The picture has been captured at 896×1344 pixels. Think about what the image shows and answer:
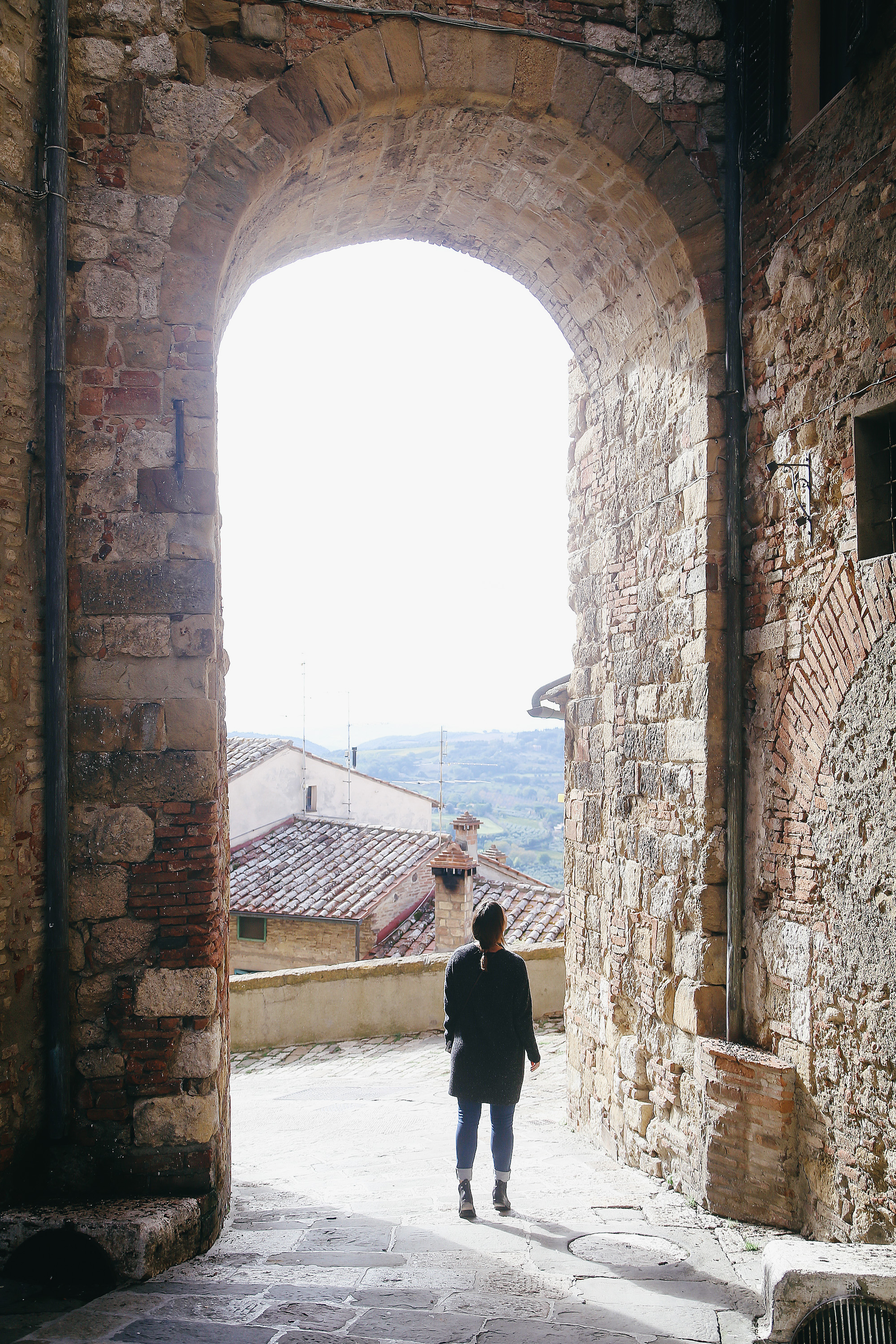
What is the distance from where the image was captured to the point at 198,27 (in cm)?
394

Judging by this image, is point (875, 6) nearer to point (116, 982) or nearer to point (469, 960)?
point (469, 960)

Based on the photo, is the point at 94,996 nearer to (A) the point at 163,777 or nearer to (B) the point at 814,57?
(A) the point at 163,777

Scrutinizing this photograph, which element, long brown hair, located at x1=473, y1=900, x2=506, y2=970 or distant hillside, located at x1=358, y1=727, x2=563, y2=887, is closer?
long brown hair, located at x1=473, y1=900, x2=506, y2=970

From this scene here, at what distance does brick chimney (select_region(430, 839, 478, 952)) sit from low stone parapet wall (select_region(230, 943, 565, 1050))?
3.25 meters

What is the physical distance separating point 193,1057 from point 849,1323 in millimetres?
2407

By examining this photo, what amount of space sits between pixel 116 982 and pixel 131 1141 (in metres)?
0.60

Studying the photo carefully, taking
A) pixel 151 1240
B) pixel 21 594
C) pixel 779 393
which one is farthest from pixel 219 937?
pixel 779 393

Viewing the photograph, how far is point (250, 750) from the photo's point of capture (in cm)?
2161

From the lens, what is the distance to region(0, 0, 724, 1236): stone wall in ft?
12.1

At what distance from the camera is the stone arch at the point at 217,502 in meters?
3.70

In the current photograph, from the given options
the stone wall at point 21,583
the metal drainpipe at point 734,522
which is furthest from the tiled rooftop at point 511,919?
the stone wall at point 21,583

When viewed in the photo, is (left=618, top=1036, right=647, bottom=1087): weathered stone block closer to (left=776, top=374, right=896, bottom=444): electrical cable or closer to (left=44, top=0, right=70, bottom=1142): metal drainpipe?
(left=44, top=0, right=70, bottom=1142): metal drainpipe

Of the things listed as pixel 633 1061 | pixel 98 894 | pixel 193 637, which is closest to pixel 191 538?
pixel 193 637

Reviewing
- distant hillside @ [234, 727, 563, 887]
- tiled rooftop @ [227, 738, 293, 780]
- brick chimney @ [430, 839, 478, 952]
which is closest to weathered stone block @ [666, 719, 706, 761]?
brick chimney @ [430, 839, 478, 952]
